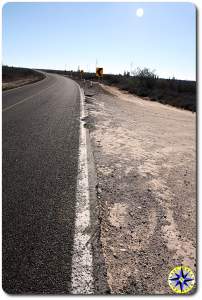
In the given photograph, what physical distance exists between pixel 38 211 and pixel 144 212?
124cm

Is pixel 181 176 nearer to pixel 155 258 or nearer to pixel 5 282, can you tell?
pixel 155 258

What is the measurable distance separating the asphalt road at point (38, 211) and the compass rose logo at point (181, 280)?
80 centimetres

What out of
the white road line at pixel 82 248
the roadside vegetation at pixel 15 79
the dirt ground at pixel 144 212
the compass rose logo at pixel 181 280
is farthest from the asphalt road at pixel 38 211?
the roadside vegetation at pixel 15 79

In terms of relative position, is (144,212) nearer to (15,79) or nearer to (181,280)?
(181,280)

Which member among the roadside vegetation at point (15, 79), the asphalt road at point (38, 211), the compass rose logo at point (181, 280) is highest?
the roadside vegetation at point (15, 79)

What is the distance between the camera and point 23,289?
221cm

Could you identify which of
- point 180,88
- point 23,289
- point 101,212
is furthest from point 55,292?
point 180,88

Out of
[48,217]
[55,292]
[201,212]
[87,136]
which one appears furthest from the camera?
[87,136]

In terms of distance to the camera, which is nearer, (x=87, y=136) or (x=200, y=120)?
(x=200, y=120)

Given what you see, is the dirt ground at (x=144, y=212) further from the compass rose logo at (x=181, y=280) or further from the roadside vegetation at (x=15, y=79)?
the roadside vegetation at (x=15, y=79)

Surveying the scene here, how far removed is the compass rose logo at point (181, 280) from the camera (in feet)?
7.15

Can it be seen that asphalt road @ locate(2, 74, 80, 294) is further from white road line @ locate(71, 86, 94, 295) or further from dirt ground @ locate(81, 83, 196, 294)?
dirt ground @ locate(81, 83, 196, 294)

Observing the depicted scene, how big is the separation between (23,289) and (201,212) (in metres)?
1.61

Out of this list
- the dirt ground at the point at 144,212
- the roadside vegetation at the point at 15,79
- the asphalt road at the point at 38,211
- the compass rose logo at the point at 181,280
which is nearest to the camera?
the compass rose logo at the point at 181,280
